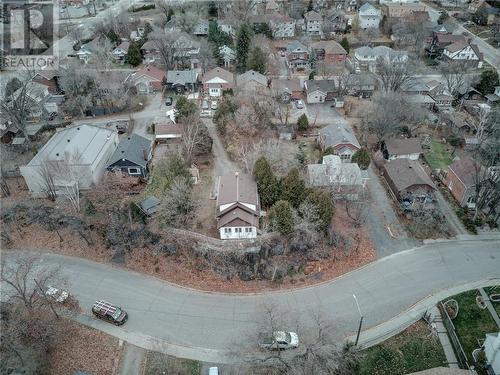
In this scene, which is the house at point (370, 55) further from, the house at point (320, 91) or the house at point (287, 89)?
the house at point (287, 89)

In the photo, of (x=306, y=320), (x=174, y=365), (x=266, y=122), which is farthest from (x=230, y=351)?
(x=266, y=122)

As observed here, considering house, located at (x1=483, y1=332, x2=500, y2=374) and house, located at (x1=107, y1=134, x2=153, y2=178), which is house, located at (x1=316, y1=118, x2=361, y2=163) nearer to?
house, located at (x1=107, y1=134, x2=153, y2=178)

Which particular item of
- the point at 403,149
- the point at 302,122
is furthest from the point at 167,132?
the point at 403,149

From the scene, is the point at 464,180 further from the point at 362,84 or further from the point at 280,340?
the point at 362,84

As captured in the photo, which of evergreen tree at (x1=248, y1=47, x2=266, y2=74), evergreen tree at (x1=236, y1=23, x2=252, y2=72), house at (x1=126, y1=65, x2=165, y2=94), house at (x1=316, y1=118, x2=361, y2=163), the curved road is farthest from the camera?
evergreen tree at (x1=236, y1=23, x2=252, y2=72)

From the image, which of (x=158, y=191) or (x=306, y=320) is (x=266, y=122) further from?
(x=306, y=320)

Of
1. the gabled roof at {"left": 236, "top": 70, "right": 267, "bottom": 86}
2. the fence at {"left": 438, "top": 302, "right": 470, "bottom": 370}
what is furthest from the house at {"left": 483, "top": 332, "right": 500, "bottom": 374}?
the gabled roof at {"left": 236, "top": 70, "right": 267, "bottom": 86}
